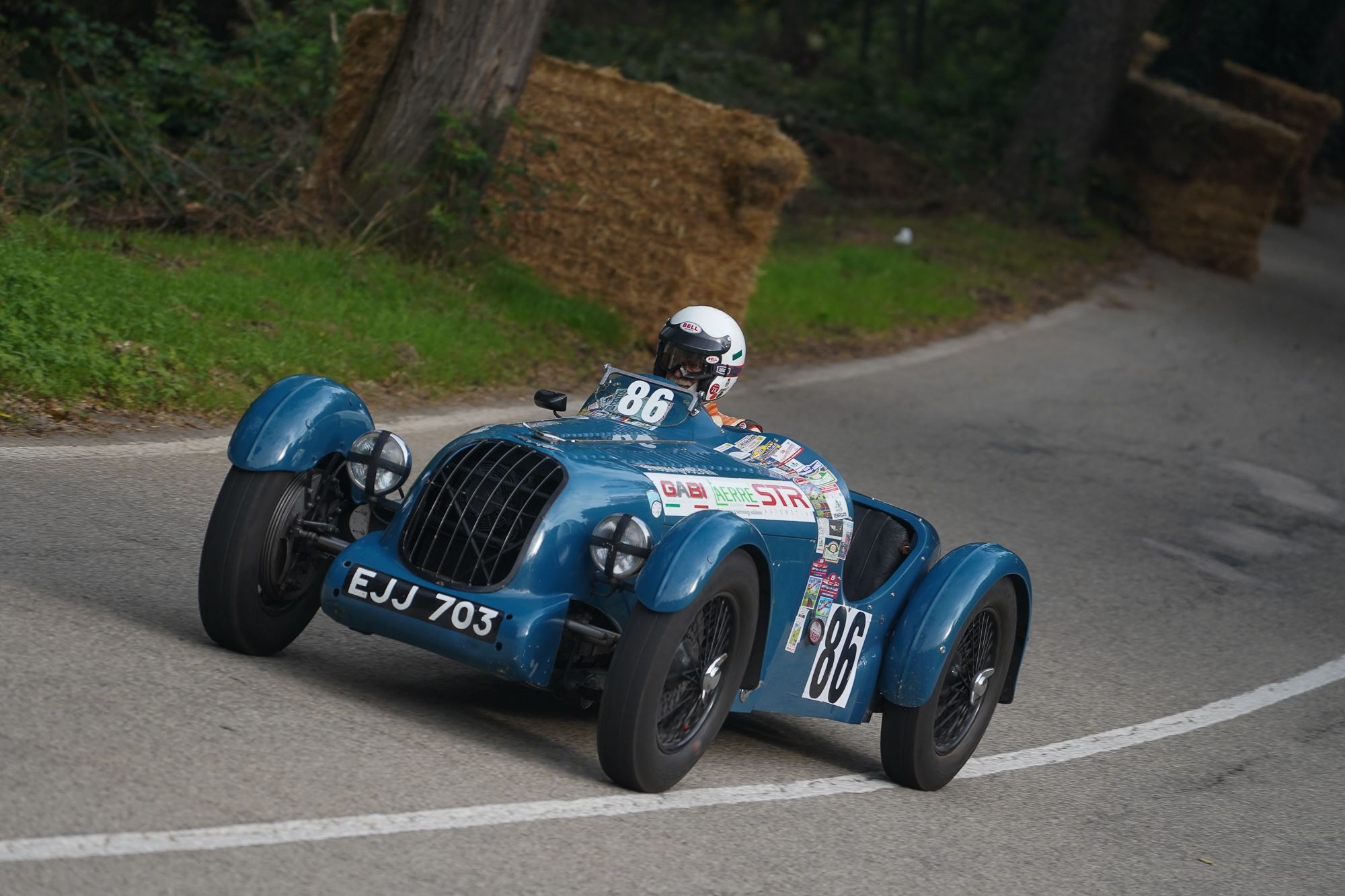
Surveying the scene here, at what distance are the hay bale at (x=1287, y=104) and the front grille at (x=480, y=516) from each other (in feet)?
90.2

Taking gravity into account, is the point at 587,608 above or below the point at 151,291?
above

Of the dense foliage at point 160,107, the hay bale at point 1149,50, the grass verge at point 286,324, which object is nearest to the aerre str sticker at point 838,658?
the grass verge at point 286,324

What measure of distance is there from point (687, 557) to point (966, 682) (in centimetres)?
190

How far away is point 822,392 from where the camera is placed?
520 inches

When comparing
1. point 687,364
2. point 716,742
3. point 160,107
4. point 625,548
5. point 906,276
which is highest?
point 687,364

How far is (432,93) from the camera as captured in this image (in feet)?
40.6

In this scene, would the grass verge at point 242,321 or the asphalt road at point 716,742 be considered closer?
the asphalt road at point 716,742

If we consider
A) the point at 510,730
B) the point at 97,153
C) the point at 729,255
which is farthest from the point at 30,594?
the point at 729,255

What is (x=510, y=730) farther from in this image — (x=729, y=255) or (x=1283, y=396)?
(x=1283, y=396)

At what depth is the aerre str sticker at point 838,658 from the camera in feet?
19.5

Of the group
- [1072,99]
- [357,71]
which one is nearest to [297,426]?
[357,71]

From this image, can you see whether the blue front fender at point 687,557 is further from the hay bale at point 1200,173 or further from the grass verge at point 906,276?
the hay bale at point 1200,173

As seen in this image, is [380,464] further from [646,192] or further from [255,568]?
[646,192]

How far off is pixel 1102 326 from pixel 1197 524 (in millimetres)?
7623
